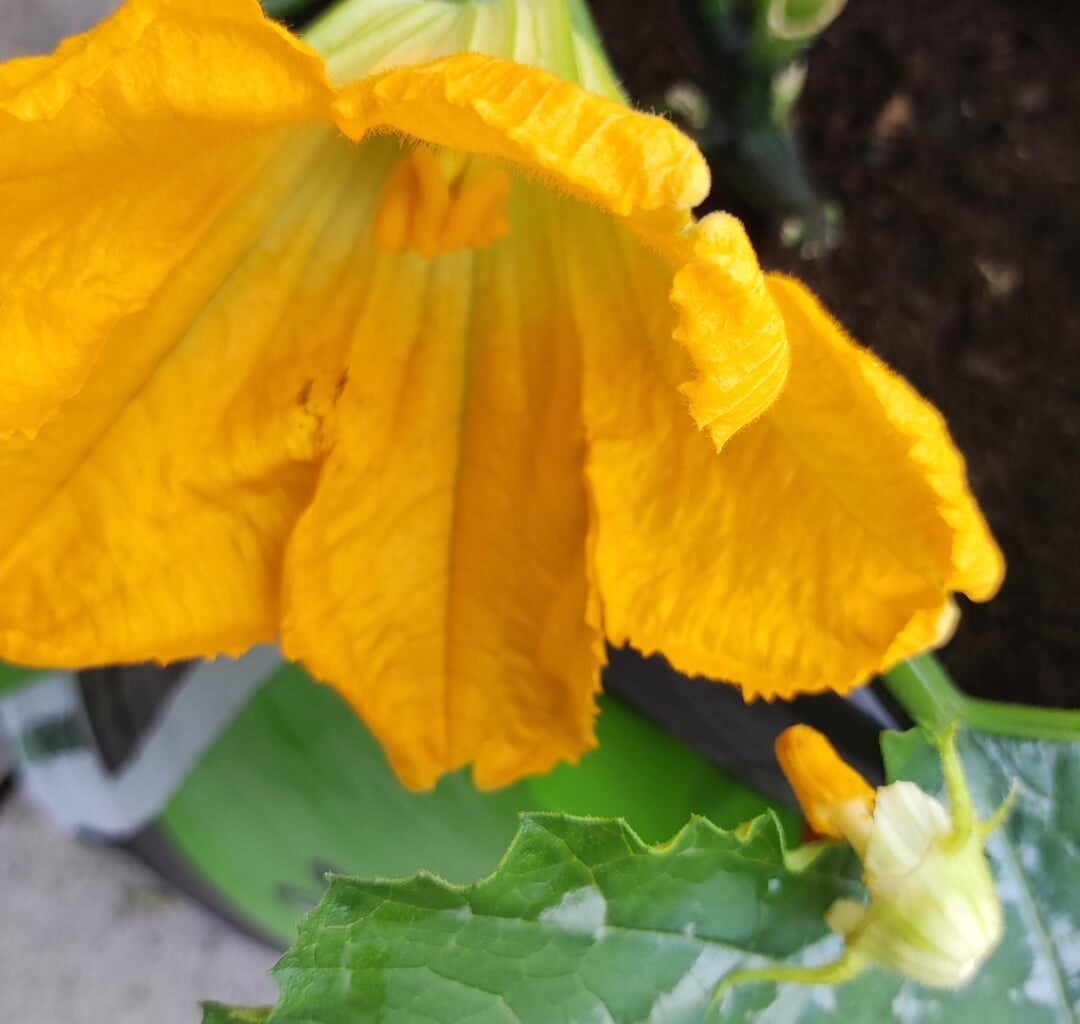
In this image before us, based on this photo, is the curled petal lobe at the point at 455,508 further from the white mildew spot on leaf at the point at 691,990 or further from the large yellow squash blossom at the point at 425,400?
the white mildew spot on leaf at the point at 691,990

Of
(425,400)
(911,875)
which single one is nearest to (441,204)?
(425,400)

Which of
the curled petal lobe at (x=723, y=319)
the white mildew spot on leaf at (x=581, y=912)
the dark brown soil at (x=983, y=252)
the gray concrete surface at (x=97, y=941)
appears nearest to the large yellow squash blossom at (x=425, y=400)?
the curled petal lobe at (x=723, y=319)

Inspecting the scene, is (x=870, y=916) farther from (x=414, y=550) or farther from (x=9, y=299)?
(x=9, y=299)

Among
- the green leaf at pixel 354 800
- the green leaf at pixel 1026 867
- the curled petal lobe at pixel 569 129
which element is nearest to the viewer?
the curled petal lobe at pixel 569 129

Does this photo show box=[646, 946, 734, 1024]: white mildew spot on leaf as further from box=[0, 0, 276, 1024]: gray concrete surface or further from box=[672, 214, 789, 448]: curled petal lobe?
box=[0, 0, 276, 1024]: gray concrete surface

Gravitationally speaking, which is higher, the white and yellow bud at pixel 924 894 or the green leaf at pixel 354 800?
the white and yellow bud at pixel 924 894

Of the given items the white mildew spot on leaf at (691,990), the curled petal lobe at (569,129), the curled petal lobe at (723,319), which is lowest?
the white mildew spot on leaf at (691,990)

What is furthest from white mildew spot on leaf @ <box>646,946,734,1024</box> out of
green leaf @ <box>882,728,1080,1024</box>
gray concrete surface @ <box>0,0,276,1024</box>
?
gray concrete surface @ <box>0,0,276,1024</box>
